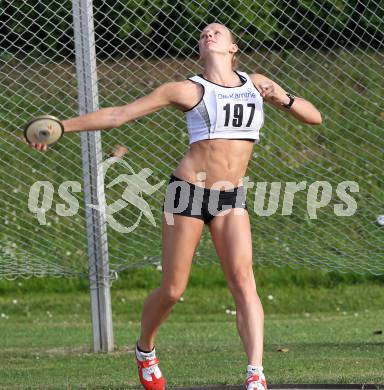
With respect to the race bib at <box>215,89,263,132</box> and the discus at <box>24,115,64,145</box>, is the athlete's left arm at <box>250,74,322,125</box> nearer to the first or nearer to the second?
the race bib at <box>215,89,263,132</box>

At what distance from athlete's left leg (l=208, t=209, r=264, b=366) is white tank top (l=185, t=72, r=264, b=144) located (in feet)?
1.48

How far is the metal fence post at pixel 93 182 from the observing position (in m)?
8.04

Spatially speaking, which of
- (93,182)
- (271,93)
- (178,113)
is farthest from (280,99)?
(178,113)

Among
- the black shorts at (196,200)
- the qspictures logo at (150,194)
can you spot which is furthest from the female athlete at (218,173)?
the qspictures logo at (150,194)

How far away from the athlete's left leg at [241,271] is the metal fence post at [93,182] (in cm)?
263

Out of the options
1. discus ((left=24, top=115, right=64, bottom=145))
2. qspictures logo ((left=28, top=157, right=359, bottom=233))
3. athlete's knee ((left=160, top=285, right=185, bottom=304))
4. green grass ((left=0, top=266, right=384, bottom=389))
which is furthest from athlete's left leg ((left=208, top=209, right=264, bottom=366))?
qspictures logo ((left=28, top=157, right=359, bottom=233))

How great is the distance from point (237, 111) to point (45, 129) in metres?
1.10

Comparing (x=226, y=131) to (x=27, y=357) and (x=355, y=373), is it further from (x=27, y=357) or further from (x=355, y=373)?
(x=27, y=357)

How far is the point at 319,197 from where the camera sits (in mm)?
9938

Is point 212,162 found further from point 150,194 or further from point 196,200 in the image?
point 150,194

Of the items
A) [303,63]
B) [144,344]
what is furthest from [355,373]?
[303,63]

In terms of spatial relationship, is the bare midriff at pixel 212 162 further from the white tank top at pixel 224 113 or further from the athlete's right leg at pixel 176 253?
the athlete's right leg at pixel 176 253

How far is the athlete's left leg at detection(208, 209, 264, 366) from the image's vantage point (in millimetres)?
5523

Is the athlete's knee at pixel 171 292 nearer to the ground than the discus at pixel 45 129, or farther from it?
nearer to the ground
